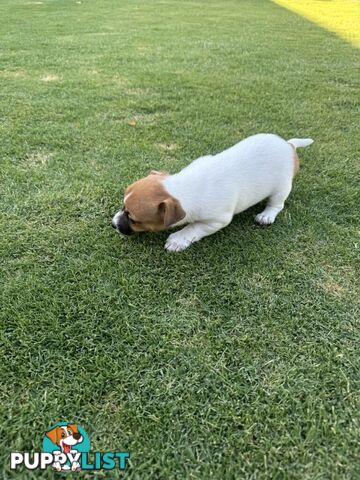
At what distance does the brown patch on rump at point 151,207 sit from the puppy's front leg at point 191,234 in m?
0.20

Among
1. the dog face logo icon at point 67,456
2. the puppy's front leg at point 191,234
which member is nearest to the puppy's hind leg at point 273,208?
the puppy's front leg at point 191,234

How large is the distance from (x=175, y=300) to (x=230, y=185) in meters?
0.99

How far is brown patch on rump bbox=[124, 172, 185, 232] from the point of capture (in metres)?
2.80

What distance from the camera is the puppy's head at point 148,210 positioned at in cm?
281

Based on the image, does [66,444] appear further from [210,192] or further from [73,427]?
[210,192]

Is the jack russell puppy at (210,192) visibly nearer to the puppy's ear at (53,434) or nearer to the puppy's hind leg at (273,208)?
the puppy's hind leg at (273,208)

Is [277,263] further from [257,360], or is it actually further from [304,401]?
[304,401]

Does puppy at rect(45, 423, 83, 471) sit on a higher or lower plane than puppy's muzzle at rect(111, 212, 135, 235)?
lower

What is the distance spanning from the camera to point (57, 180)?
3.76 m

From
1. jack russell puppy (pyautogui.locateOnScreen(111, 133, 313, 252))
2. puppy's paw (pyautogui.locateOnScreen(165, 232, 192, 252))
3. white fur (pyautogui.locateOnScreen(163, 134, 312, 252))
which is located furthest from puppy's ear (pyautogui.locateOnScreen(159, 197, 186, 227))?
puppy's paw (pyautogui.locateOnScreen(165, 232, 192, 252))

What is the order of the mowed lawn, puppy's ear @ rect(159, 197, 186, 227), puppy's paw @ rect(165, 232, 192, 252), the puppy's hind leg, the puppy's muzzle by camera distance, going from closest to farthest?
the mowed lawn
puppy's ear @ rect(159, 197, 186, 227)
the puppy's muzzle
puppy's paw @ rect(165, 232, 192, 252)
the puppy's hind leg

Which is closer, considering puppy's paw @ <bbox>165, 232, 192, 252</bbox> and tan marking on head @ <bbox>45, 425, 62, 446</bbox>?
tan marking on head @ <bbox>45, 425, 62, 446</bbox>

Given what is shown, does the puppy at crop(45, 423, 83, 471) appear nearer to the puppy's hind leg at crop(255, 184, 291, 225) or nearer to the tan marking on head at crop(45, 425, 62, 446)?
the tan marking on head at crop(45, 425, 62, 446)

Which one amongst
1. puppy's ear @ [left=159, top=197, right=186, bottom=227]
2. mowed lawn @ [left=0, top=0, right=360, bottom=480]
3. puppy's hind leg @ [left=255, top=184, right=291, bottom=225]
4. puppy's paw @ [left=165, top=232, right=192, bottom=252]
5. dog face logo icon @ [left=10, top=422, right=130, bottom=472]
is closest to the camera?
dog face logo icon @ [left=10, top=422, right=130, bottom=472]
